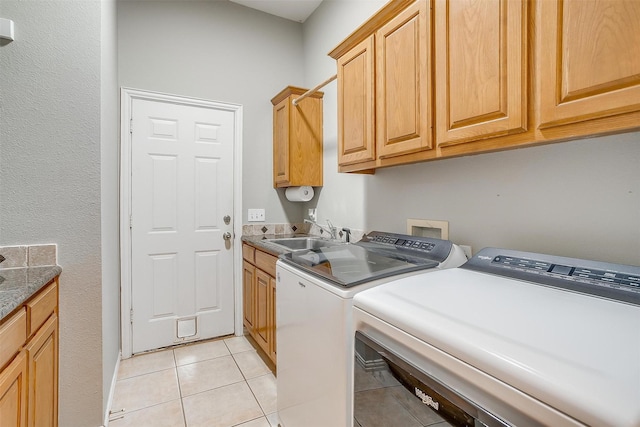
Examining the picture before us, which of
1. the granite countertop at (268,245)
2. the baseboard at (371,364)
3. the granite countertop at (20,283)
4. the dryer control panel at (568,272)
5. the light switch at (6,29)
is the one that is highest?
the light switch at (6,29)

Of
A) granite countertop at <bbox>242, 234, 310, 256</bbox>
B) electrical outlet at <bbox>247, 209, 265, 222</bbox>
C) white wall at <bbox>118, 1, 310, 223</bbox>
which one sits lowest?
granite countertop at <bbox>242, 234, 310, 256</bbox>

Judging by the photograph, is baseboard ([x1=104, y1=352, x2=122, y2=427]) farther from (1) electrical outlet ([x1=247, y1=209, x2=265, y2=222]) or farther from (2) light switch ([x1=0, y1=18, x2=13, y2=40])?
(2) light switch ([x1=0, y1=18, x2=13, y2=40])

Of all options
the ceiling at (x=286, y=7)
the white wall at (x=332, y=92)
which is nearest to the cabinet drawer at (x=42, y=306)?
the white wall at (x=332, y=92)

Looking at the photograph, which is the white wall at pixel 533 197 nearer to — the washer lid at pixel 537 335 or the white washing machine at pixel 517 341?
the white washing machine at pixel 517 341

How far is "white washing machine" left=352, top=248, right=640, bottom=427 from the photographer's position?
18.8 inches

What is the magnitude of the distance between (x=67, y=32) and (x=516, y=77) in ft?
6.58

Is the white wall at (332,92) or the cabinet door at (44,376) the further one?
the white wall at (332,92)

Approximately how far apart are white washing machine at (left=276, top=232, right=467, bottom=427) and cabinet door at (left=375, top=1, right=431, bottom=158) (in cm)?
51

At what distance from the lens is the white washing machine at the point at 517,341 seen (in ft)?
1.57

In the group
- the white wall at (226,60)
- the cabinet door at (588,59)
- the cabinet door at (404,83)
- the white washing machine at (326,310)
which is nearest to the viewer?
the cabinet door at (588,59)

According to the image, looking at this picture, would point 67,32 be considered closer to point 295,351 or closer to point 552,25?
point 295,351

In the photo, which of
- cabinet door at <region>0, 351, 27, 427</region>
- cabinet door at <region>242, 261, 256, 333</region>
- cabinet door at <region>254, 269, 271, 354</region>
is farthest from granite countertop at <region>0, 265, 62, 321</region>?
cabinet door at <region>242, 261, 256, 333</region>

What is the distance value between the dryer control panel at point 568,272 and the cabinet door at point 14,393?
1614 mm

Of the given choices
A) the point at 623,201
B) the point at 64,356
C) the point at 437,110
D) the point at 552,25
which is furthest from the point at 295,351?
the point at 552,25
